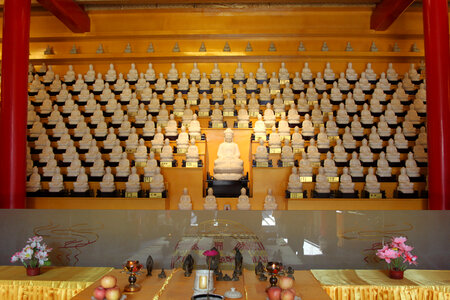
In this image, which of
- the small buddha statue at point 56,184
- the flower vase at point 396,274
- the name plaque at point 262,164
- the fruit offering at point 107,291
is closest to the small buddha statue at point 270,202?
the name plaque at point 262,164

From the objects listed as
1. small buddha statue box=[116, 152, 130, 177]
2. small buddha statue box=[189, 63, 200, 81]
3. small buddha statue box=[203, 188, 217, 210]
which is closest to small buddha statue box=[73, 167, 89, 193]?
small buddha statue box=[116, 152, 130, 177]

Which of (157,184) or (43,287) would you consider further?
(157,184)

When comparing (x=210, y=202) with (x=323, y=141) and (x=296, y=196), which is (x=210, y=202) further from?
(x=323, y=141)

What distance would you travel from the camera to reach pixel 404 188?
851 centimetres

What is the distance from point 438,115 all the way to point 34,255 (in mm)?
6493

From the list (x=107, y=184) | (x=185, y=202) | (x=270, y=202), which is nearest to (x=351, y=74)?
(x=270, y=202)

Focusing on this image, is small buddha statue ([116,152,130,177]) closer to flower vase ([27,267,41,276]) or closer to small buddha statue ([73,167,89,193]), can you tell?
small buddha statue ([73,167,89,193])

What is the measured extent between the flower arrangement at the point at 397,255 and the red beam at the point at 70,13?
8.99m

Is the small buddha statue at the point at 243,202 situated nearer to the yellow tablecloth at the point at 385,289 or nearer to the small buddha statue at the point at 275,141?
the small buddha statue at the point at 275,141

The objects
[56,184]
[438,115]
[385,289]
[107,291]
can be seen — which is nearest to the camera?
[107,291]

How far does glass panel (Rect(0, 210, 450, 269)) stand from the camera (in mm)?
4465

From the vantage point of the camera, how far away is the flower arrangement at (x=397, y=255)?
13.8 feet

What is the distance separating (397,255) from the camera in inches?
166

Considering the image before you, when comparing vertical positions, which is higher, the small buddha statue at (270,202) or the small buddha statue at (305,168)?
the small buddha statue at (305,168)
